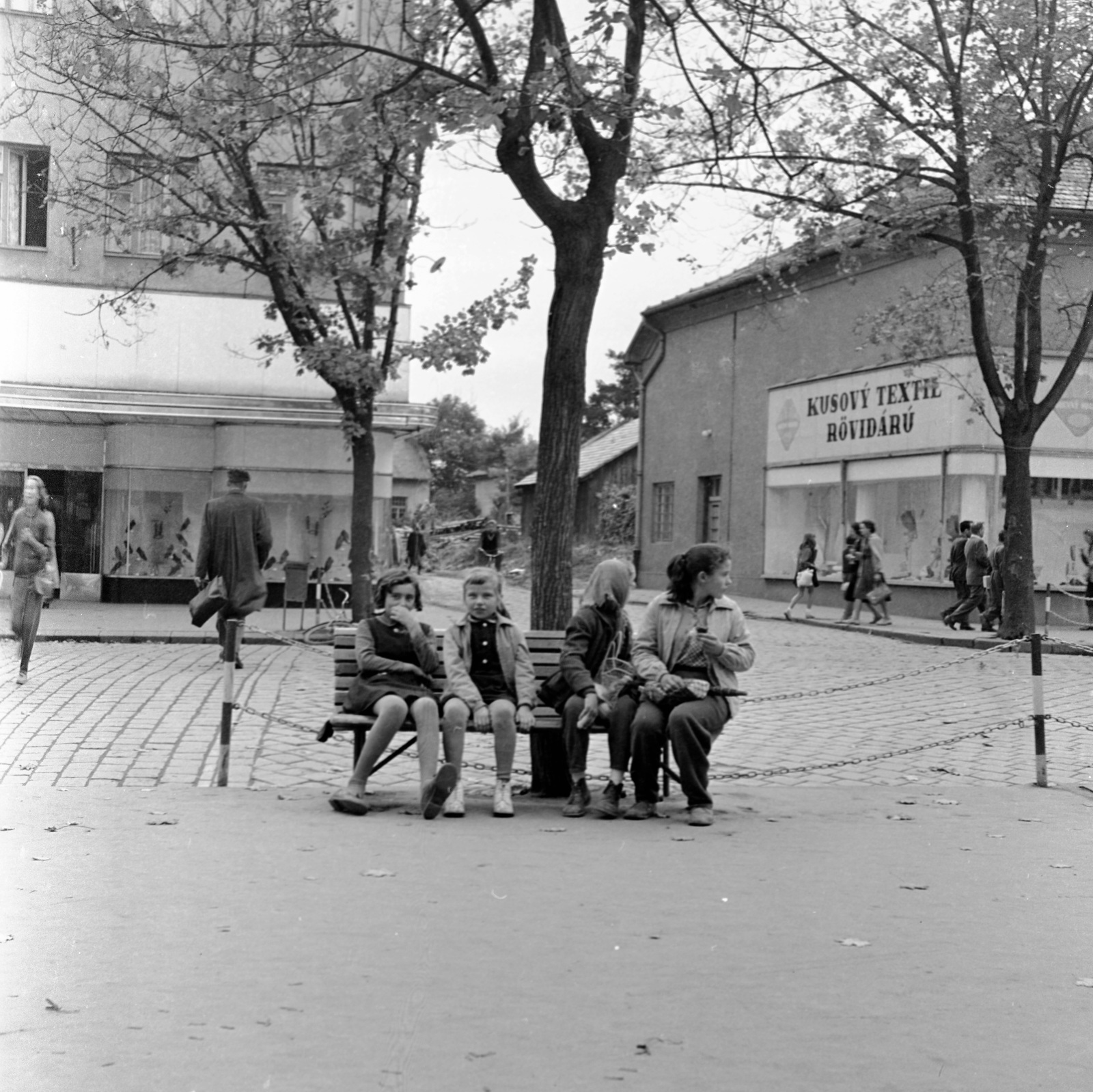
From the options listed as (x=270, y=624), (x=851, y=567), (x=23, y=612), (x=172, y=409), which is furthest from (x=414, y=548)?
(x=23, y=612)

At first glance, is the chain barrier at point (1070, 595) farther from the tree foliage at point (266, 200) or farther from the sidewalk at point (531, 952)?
the sidewalk at point (531, 952)

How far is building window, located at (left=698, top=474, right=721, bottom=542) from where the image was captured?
132 feet

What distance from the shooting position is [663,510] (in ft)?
143

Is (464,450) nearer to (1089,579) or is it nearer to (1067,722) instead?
(1089,579)

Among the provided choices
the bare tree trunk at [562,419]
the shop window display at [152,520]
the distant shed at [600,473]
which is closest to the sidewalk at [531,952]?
the bare tree trunk at [562,419]

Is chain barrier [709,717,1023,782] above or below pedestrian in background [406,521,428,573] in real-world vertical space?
below

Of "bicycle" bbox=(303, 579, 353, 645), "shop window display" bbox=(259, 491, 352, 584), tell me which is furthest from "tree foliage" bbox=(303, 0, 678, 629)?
"shop window display" bbox=(259, 491, 352, 584)

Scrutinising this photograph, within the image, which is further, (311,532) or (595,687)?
(311,532)

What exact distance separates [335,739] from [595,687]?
3370 mm

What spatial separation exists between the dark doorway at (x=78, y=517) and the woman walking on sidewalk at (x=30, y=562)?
12581 mm

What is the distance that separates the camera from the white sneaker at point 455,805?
8102 millimetres

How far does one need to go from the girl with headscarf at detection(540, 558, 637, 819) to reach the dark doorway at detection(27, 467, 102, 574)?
60.2 ft

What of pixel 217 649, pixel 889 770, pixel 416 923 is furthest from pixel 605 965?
pixel 217 649

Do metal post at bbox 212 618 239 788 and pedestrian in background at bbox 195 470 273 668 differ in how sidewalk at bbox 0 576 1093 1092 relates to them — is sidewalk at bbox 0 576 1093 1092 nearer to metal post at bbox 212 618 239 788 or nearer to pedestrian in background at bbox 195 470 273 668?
metal post at bbox 212 618 239 788
